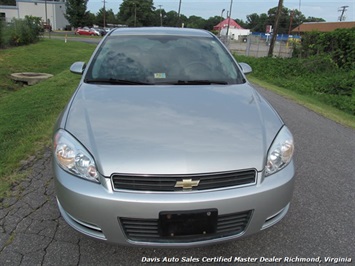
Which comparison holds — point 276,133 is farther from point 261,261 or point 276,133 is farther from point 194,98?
point 261,261

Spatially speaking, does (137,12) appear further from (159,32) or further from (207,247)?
(207,247)

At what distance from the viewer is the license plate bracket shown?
1.87m

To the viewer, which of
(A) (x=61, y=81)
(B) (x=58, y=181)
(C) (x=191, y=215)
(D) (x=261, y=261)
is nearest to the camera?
(C) (x=191, y=215)

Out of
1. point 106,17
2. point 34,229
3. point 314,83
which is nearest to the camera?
point 34,229

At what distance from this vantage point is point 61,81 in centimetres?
884

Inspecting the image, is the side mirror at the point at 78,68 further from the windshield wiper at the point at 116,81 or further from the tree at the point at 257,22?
the tree at the point at 257,22

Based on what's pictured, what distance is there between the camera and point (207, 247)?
2369 mm

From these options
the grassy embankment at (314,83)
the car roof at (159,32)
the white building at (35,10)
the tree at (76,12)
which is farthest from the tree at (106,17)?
the car roof at (159,32)

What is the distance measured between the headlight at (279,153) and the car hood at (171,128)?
2.2 inches

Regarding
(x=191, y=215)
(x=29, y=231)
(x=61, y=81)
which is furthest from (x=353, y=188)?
(x=61, y=81)

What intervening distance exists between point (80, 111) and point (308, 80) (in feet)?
39.1

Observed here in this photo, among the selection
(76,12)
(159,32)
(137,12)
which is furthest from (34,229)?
(137,12)

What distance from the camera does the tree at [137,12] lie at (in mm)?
88000

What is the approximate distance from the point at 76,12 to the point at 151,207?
6479cm
